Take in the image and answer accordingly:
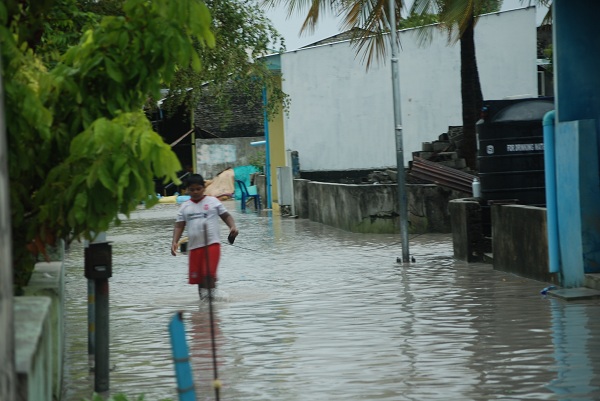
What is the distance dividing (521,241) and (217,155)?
47.0m

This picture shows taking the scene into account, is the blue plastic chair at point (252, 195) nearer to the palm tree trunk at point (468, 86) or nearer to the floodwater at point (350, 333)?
the palm tree trunk at point (468, 86)

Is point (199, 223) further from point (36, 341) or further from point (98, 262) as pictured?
point (36, 341)

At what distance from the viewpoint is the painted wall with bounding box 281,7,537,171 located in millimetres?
34156

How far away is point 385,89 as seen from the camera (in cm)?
3484

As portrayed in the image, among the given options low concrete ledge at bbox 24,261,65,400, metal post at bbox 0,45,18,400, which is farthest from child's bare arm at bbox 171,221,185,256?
metal post at bbox 0,45,18,400

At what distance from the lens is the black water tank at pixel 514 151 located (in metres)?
16.8

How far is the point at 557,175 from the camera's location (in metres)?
13.5

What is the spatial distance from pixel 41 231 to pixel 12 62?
990 millimetres

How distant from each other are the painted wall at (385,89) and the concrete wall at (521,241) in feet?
61.0

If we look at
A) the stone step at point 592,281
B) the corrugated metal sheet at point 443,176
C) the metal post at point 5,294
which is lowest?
the stone step at point 592,281

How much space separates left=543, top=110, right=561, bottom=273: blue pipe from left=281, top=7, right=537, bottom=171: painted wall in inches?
814

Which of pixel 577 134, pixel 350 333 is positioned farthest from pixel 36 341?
pixel 577 134

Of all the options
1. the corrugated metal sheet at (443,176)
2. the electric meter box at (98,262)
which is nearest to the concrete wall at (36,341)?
the electric meter box at (98,262)

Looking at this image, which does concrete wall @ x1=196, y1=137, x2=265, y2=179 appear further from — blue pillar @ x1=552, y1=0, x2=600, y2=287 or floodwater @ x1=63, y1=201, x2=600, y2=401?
blue pillar @ x1=552, y1=0, x2=600, y2=287
